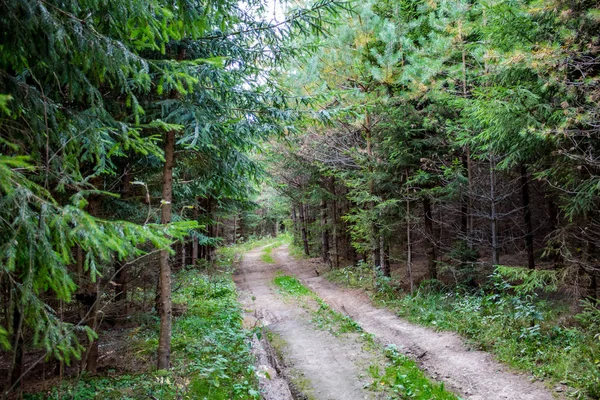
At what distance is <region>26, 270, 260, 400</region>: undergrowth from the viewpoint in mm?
5066

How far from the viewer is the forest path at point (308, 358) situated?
19.7 ft

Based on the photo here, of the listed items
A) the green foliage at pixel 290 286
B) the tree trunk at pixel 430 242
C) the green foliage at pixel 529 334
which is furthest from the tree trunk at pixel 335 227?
the green foliage at pixel 529 334

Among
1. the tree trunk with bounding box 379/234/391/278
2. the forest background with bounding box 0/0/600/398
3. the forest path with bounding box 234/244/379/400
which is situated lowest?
the forest path with bounding box 234/244/379/400

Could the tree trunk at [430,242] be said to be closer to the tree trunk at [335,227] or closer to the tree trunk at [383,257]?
the tree trunk at [383,257]

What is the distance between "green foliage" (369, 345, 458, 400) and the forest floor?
152 mm

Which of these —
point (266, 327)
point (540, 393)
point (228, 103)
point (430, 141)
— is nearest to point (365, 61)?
point (430, 141)

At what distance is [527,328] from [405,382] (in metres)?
3.34

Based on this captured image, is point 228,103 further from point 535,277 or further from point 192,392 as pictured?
point 535,277

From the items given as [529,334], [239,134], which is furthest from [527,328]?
[239,134]

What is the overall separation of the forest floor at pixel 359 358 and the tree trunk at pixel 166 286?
187 centimetres

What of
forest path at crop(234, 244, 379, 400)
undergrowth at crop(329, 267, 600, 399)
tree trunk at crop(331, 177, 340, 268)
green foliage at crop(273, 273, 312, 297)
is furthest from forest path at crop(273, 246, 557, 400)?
tree trunk at crop(331, 177, 340, 268)

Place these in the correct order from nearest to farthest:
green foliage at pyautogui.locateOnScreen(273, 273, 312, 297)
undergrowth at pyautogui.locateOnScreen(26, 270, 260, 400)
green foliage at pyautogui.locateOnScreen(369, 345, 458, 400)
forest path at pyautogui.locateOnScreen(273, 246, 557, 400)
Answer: undergrowth at pyautogui.locateOnScreen(26, 270, 260, 400)
green foliage at pyautogui.locateOnScreen(369, 345, 458, 400)
forest path at pyautogui.locateOnScreen(273, 246, 557, 400)
green foliage at pyautogui.locateOnScreen(273, 273, 312, 297)

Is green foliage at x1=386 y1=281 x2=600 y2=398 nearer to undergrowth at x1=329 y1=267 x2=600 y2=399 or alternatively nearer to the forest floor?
undergrowth at x1=329 y1=267 x2=600 y2=399

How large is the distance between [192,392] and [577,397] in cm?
595
